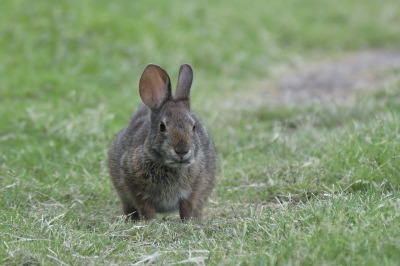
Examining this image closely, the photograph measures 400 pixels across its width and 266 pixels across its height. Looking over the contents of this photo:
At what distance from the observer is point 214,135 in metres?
9.98

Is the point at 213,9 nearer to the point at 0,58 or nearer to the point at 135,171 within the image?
the point at 0,58

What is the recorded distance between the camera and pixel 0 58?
13.3 metres

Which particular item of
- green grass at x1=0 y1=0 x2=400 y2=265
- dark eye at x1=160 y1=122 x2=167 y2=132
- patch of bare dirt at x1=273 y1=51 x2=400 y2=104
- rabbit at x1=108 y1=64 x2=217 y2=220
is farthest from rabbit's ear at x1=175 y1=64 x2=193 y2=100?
patch of bare dirt at x1=273 y1=51 x2=400 y2=104

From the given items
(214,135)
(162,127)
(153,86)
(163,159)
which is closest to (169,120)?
(162,127)

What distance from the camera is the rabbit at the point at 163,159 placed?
652 centimetres

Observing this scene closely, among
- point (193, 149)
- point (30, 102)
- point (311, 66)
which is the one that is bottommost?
point (311, 66)

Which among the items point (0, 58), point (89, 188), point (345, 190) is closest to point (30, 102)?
point (0, 58)

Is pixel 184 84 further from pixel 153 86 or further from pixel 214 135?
pixel 214 135

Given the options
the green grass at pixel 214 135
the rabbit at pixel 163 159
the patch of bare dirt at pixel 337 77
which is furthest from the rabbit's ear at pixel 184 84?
the patch of bare dirt at pixel 337 77

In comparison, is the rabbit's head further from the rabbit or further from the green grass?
the green grass

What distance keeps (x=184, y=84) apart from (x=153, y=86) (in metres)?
0.29

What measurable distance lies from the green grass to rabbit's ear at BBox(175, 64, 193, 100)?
1.15m

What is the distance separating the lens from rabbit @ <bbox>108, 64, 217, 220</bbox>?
6.52 m

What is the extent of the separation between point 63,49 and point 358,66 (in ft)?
20.7
